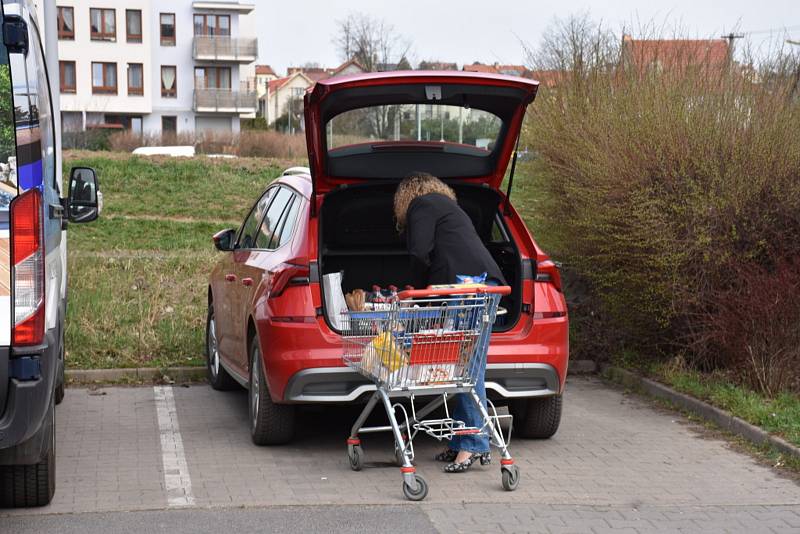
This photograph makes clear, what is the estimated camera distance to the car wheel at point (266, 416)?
727 centimetres

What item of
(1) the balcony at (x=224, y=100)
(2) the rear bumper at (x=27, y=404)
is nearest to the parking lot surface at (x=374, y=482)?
(2) the rear bumper at (x=27, y=404)

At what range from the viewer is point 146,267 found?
13117 millimetres

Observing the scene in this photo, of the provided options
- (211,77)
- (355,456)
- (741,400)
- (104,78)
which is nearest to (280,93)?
(211,77)

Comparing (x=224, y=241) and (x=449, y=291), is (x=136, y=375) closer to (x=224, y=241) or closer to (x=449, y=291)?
(x=224, y=241)

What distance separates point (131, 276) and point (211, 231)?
757 centimetres

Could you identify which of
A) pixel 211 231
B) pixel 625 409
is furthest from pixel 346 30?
pixel 625 409

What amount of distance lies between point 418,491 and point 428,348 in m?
0.77

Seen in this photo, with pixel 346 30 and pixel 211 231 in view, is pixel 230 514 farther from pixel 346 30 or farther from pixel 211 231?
pixel 346 30

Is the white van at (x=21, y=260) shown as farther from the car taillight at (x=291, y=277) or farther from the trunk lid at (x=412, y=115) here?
the trunk lid at (x=412, y=115)

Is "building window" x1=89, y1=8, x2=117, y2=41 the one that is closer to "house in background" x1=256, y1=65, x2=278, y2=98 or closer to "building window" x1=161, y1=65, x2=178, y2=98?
"building window" x1=161, y1=65, x2=178, y2=98

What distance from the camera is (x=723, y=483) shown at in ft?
22.0

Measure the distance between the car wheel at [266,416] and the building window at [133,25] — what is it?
58.3 m

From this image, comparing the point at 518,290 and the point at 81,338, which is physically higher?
the point at 518,290

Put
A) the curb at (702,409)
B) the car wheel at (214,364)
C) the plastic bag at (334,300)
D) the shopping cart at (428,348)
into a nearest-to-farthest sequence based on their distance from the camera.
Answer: the shopping cart at (428,348) → the plastic bag at (334,300) → the curb at (702,409) → the car wheel at (214,364)
